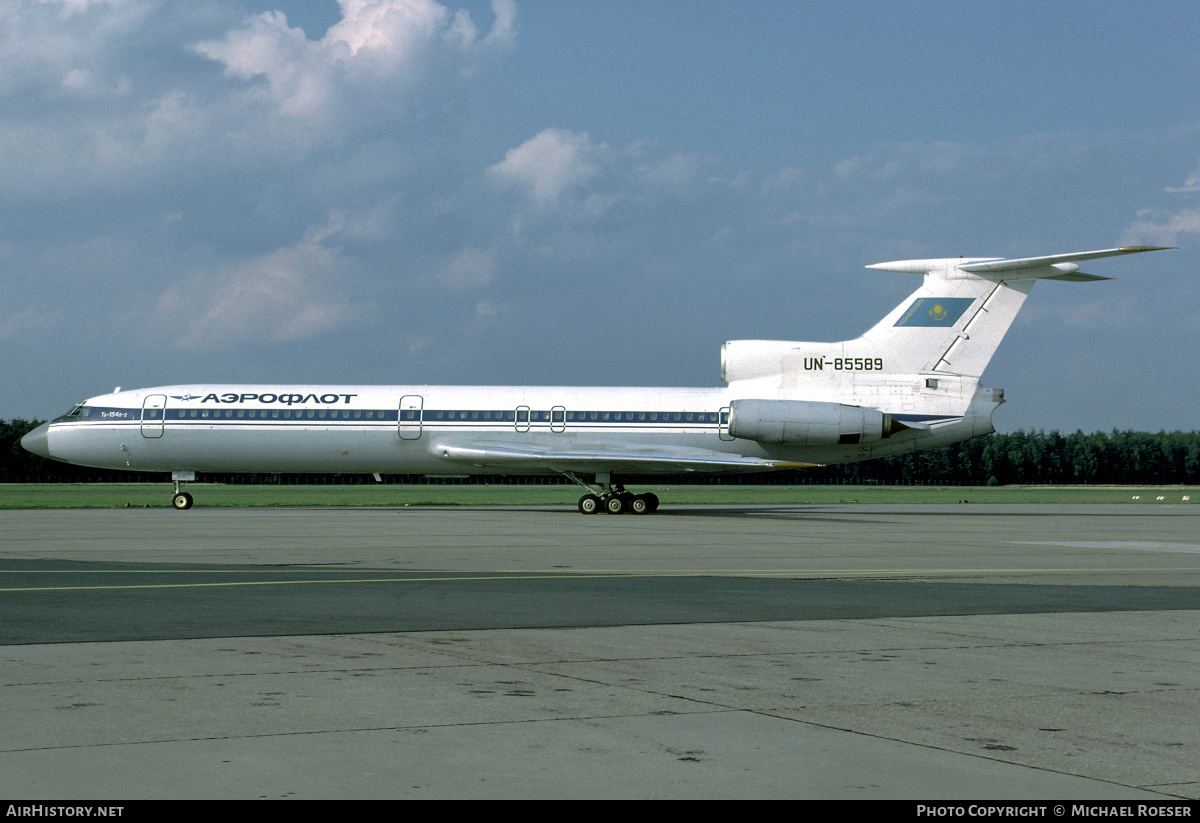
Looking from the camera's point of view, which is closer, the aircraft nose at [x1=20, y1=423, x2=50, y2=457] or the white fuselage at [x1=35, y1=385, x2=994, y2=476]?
the white fuselage at [x1=35, y1=385, x2=994, y2=476]

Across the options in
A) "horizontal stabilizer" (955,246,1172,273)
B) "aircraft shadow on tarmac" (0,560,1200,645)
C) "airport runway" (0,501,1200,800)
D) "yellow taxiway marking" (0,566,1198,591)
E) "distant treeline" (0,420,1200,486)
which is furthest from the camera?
"distant treeline" (0,420,1200,486)

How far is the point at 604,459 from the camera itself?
34.3 meters

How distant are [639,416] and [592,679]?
2835 centimetres

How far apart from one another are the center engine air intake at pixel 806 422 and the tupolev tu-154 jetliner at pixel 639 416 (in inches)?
1.7

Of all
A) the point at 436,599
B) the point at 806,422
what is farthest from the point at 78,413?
the point at 436,599

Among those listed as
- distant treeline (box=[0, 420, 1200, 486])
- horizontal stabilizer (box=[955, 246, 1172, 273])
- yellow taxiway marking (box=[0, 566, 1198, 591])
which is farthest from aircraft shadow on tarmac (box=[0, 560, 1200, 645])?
distant treeline (box=[0, 420, 1200, 486])

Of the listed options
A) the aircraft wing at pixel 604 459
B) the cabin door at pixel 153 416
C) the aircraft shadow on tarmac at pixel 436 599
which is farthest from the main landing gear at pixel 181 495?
the aircraft shadow on tarmac at pixel 436 599

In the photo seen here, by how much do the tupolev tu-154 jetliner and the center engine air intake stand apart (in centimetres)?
4

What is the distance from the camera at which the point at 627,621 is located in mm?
10570

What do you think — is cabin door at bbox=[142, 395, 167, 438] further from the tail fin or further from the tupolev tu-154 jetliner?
the tail fin

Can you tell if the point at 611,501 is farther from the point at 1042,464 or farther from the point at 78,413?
the point at 1042,464

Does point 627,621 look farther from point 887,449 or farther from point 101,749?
point 887,449

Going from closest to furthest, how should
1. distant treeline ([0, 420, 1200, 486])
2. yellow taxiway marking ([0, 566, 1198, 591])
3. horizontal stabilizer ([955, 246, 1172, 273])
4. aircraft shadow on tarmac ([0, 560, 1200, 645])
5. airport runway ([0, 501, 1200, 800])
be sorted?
1. airport runway ([0, 501, 1200, 800])
2. aircraft shadow on tarmac ([0, 560, 1200, 645])
3. yellow taxiway marking ([0, 566, 1198, 591])
4. horizontal stabilizer ([955, 246, 1172, 273])
5. distant treeline ([0, 420, 1200, 486])

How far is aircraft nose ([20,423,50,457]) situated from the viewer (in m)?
38.7
